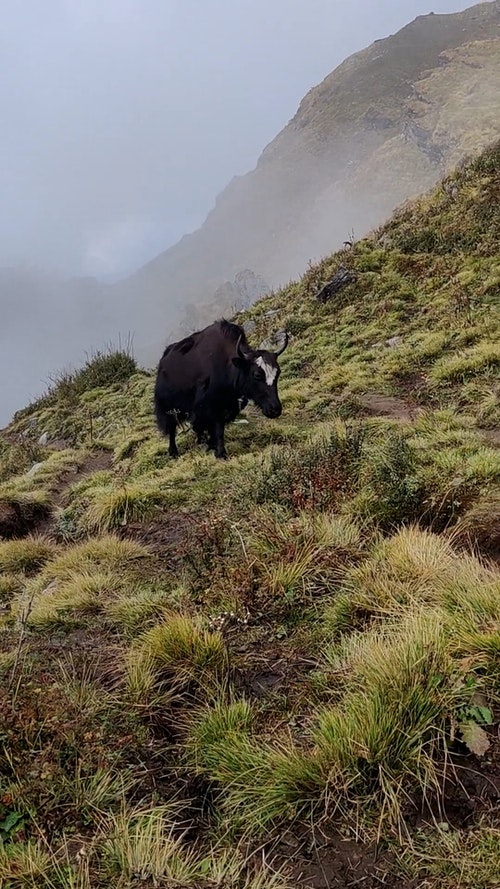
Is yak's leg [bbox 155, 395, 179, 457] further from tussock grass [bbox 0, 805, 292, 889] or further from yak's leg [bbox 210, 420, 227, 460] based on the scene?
tussock grass [bbox 0, 805, 292, 889]

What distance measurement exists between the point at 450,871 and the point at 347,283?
15866mm

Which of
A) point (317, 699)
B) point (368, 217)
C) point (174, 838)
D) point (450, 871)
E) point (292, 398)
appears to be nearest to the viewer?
point (450, 871)

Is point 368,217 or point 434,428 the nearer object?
point 434,428

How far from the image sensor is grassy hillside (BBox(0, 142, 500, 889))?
1.97 m

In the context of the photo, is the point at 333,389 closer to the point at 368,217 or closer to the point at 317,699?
the point at 317,699

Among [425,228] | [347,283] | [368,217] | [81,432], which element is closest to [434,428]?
[81,432]

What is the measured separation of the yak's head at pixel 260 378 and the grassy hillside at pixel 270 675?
1626 mm

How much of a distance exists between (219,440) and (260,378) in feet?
3.67

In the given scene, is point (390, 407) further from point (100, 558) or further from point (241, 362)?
point (100, 558)

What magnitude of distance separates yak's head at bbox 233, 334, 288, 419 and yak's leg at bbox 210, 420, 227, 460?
2.07 feet

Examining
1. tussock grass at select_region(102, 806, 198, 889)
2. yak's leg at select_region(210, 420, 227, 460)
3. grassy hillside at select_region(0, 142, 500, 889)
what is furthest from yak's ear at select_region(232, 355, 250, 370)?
tussock grass at select_region(102, 806, 198, 889)

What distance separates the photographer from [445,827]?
1944 mm

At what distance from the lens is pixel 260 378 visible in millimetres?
8641

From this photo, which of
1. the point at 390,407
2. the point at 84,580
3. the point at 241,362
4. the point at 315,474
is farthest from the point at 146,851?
the point at 390,407
